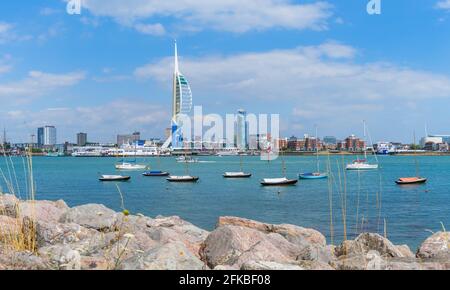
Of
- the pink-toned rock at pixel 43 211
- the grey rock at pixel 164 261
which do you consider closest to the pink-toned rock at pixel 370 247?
the grey rock at pixel 164 261

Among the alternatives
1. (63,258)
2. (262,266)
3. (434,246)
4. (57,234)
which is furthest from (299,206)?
(262,266)

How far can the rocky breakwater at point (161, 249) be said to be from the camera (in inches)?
189

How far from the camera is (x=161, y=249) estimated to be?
15.6 ft

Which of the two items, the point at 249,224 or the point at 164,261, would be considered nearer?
the point at 164,261

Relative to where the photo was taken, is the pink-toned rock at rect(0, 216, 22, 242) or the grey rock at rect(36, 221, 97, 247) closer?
the pink-toned rock at rect(0, 216, 22, 242)

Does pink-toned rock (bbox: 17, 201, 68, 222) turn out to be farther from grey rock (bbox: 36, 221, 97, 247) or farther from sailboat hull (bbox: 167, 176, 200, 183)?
sailboat hull (bbox: 167, 176, 200, 183)

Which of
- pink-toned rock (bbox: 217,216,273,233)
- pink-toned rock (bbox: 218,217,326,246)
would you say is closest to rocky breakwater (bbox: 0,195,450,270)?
pink-toned rock (bbox: 218,217,326,246)

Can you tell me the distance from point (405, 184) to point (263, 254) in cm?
5683

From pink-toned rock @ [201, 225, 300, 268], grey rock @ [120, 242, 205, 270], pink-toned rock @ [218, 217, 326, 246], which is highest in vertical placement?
grey rock @ [120, 242, 205, 270]

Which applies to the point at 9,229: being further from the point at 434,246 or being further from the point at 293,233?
the point at 434,246

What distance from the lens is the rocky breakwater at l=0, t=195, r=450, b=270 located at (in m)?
4.80
